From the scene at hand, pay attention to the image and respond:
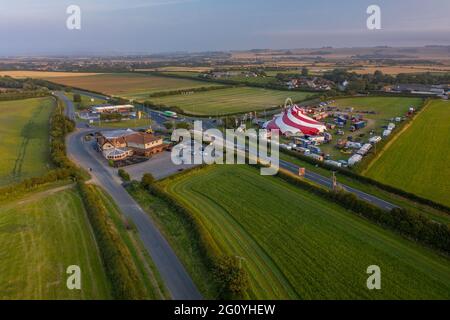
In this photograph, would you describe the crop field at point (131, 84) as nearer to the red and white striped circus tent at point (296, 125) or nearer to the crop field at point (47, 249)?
the red and white striped circus tent at point (296, 125)

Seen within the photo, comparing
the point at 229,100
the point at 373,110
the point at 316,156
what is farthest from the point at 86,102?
the point at 373,110

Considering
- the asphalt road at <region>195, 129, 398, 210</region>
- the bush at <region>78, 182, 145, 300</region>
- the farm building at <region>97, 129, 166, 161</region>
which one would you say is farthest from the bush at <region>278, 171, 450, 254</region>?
the farm building at <region>97, 129, 166, 161</region>

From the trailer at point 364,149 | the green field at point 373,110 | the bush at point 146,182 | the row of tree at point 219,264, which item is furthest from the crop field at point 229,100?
the row of tree at point 219,264

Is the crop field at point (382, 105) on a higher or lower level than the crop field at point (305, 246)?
higher

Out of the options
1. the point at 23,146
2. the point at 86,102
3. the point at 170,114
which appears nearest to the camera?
the point at 23,146

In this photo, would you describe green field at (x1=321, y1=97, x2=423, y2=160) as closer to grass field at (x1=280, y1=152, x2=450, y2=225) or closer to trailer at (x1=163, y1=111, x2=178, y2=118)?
grass field at (x1=280, y1=152, x2=450, y2=225)

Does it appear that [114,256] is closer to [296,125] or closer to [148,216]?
[148,216]
